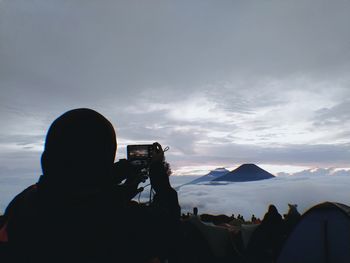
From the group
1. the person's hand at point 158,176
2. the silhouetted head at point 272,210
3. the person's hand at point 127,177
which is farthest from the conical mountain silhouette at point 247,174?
the person's hand at point 127,177

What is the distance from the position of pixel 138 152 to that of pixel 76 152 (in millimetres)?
1573

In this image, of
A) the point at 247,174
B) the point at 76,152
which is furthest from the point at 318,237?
the point at 247,174

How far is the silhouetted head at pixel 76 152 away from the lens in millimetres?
1513

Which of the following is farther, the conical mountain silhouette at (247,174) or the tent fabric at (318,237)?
the conical mountain silhouette at (247,174)

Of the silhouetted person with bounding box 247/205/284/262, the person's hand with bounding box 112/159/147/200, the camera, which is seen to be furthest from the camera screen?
the silhouetted person with bounding box 247/205/284/262

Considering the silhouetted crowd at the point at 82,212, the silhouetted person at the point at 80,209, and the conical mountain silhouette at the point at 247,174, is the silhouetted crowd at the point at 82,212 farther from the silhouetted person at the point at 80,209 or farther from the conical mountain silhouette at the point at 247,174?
the conical mountain silhouette at the point at 247,174

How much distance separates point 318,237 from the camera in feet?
15.5

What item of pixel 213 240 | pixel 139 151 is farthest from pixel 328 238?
pixel 139 151

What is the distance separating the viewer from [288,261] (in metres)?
4.75

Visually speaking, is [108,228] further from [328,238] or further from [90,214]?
[328,238]

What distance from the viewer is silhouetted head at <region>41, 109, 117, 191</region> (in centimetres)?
151

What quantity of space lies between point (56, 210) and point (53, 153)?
32 centimetres

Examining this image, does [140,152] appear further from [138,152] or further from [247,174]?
[247,174]

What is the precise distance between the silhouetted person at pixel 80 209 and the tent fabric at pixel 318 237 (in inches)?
159
